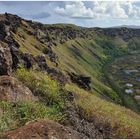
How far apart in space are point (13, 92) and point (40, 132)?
16534mm

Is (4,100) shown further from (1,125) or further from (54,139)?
(54,139)

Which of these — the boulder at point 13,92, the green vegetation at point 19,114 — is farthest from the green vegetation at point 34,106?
the boulder at point 13,92

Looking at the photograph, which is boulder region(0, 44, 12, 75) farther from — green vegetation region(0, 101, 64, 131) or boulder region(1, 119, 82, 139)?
boulder region(1, 119, 82, 139)

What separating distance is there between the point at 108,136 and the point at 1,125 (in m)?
13.6

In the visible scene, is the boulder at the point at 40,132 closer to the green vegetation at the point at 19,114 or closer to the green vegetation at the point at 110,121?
the green vegetation at the point at 19,114

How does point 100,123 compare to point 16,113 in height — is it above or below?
below

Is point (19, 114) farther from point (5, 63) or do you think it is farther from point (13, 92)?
point (5, 63)

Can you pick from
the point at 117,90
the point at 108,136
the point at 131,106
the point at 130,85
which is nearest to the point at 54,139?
the point at 108,136

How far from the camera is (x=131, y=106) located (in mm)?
140250

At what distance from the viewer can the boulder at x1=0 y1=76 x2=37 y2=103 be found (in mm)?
31391

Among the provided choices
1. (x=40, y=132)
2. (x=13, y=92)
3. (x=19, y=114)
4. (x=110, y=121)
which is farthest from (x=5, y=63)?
(x=40, y=132)

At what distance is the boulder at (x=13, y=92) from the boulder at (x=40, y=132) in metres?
13.5

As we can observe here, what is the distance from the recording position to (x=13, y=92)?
32.9m

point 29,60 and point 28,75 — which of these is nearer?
point 28,75
